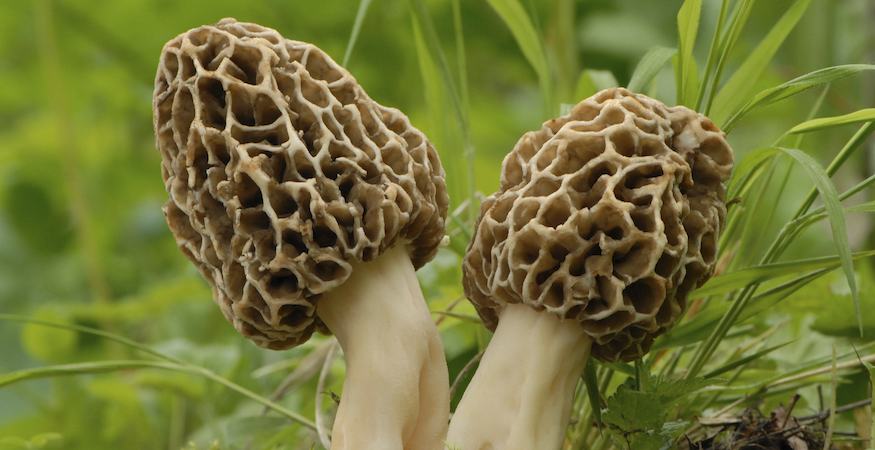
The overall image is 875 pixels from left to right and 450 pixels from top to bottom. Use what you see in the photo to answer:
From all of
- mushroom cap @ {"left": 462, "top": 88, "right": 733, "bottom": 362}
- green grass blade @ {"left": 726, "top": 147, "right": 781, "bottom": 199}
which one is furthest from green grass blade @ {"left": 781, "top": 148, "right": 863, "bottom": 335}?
mushroom cap @ {"left": 462, "top": 88, "right": 733, "bottom": 362}

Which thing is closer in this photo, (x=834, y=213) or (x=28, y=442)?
(x=834, y=213)

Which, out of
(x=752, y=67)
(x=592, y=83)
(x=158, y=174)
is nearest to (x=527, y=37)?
(x=592, y=83)

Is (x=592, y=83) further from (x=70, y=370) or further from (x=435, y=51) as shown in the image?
(x=70, y=370)

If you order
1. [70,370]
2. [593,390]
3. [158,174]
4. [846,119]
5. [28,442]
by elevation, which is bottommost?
[158,174]

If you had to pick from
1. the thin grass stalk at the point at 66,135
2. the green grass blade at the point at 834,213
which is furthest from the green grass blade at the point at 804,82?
the thin grass stalk at the point at 66,135

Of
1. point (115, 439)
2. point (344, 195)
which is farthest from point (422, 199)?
point (115, 439)

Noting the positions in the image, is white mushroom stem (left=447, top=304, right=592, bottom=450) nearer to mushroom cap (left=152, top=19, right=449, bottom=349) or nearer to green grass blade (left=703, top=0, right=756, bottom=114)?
mushroom cap (left=152, top=19, right=449, bottom=349)
